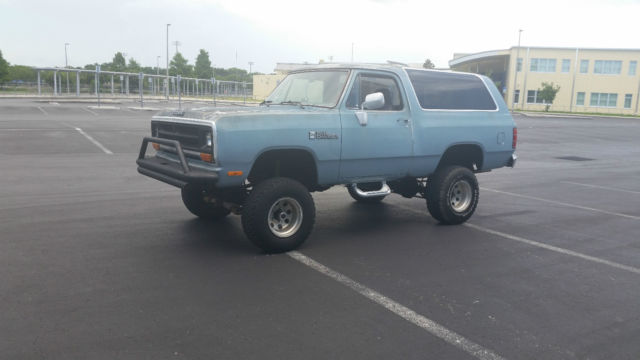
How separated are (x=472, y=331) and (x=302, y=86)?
12.8 ft

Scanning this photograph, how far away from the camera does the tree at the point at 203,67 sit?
92.8 metres

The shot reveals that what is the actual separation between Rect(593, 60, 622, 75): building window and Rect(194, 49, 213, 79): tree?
59950 mm

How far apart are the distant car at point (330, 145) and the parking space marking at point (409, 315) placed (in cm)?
68

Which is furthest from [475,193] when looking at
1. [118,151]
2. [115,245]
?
[118,151]

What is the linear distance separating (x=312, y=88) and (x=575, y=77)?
65.8m

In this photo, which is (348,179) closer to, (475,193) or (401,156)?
(401,156)

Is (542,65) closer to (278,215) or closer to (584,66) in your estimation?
(584,66)

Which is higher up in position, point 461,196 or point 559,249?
point 461,196

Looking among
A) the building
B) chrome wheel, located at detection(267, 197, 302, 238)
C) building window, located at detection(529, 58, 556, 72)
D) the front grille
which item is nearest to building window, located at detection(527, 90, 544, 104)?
the building

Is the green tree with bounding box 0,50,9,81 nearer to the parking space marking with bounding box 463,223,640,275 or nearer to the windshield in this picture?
the windshield

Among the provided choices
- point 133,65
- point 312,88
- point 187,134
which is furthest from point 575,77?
point 133,65

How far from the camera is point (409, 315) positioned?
432 centimetres

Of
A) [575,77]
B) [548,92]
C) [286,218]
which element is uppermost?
[575,77]

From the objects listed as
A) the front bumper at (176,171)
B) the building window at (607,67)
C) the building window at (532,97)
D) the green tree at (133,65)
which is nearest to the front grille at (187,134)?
the front bumper at (176,171)
